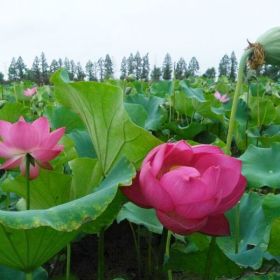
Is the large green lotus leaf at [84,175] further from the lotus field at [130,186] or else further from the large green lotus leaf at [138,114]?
the large green lotus leaf at [138,114]

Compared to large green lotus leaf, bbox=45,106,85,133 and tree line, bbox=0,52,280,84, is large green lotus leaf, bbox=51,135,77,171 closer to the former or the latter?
large green lotus leaf, bbox=45,106,85,133

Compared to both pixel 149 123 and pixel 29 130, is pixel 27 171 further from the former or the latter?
pixel 149 123

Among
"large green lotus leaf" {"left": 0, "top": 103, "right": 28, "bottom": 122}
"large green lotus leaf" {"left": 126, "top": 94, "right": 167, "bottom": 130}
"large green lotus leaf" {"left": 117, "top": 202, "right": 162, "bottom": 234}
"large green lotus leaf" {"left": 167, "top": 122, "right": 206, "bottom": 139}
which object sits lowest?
"large green lotus leaf" {"left": 167, "top": 122, "right": 206, "bottom": 139}

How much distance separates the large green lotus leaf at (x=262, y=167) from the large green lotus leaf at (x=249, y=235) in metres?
0.04

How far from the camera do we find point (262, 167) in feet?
2.55

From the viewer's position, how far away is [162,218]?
47 cm

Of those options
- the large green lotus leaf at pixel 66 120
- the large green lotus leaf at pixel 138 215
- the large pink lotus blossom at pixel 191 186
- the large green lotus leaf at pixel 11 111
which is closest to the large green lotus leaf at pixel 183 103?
the large green lotus leaf at pixel 11 111

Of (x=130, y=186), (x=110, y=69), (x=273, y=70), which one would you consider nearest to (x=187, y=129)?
(x=273, y=70)

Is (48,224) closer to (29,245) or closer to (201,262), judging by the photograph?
(29,245)

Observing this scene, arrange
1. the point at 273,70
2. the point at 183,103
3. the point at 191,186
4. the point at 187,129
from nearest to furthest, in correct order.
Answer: the point at 191,186
the point at 187,129
the point at 183,103
the point at 273,70

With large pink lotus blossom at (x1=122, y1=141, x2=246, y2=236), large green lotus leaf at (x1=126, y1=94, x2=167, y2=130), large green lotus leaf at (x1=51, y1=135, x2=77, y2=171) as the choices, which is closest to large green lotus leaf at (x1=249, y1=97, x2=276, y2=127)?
large green lotus leaf at (x1=126, y1=94, x2=167, y2=130)

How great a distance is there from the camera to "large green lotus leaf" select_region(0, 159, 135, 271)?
46cm

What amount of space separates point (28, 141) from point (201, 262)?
0.30 m

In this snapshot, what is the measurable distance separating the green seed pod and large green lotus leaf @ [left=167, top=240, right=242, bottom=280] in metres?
0.26
